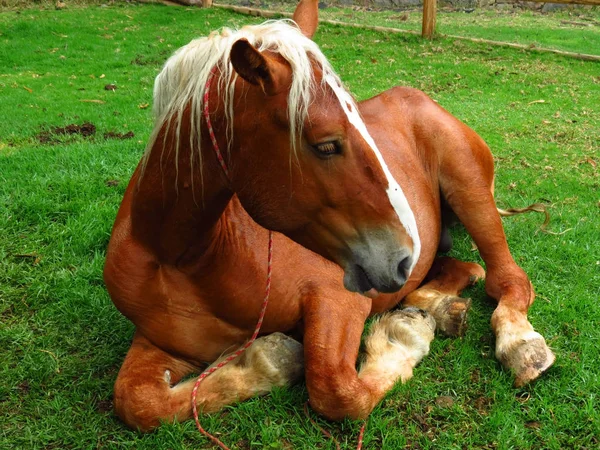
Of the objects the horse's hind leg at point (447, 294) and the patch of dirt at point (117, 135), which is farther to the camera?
the patch of dirt at point (117, 135)

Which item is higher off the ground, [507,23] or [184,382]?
[184,382]

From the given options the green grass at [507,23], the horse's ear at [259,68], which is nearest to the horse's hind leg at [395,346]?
the horse's ear at [259,68]

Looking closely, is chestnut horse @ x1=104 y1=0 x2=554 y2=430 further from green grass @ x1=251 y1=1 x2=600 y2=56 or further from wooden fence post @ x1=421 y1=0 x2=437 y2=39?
green grass @ x1=251 y1=1 x2=600 y2=56

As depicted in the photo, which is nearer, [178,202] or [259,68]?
[259,68]

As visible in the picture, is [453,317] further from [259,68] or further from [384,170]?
[259,68]

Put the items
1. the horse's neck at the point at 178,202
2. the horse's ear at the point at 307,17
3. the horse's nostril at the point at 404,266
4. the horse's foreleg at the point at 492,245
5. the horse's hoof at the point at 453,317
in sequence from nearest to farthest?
the horse's nostril at the point at 404,266 → the horse's neck at the point at 178,202 → the horse's ear at the point at 307,17 → the horse's foreleg at the point at 492,245 → the horse's hoof at the point at 453,317

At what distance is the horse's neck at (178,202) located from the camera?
7.47 ft

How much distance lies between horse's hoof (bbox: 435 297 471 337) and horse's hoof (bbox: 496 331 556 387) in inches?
11.3

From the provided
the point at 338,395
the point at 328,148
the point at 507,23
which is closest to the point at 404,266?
the point at 328,148

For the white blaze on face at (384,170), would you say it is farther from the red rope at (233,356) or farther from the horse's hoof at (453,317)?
the horse's hoof at (453,317)

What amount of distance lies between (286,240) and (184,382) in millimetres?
858

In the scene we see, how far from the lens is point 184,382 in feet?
9.20

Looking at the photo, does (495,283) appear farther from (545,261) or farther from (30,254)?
(30,254)

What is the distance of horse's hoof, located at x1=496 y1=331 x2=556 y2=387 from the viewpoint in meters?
2.87
